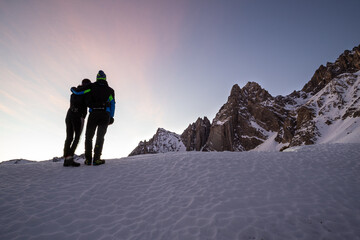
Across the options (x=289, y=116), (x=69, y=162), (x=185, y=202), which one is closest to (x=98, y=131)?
(x=69, y=162)

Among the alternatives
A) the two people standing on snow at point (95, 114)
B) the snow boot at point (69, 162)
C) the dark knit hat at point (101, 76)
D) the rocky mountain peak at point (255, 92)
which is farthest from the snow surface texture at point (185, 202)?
the rocky mountain peak at point (255, 92)

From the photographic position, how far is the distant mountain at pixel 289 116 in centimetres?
9848

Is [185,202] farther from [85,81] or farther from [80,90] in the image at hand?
[85,81]

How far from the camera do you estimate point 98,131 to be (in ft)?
26.1

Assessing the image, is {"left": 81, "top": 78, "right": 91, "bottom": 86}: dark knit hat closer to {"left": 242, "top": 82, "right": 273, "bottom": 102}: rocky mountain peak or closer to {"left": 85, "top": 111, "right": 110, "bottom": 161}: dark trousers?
{"left": 85, "top": 111, "right": 110, "bottom": 161}: dark trousers

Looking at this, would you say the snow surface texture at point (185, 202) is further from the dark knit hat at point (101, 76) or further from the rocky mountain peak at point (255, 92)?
the rocky mountain peak at point (255, 92)

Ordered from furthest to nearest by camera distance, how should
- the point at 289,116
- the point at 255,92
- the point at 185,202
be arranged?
the point at 255,92
the point at 289,116
the point at 185,202

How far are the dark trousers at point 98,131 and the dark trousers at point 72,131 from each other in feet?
1.23

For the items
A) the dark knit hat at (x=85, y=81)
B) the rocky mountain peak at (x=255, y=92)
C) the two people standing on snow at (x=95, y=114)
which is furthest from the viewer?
the rocky mountain peak at (x=255, y=92)

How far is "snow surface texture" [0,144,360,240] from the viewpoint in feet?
11.8

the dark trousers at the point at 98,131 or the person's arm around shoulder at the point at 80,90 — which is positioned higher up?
the person's arm around shoulder at the point at 80,90

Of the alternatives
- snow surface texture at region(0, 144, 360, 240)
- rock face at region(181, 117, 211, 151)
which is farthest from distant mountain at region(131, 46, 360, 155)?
snow surface texture at region(0, 144, 360, 240)

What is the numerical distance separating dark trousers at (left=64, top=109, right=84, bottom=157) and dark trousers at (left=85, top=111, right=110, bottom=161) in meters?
0.38

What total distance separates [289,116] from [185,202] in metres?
152
